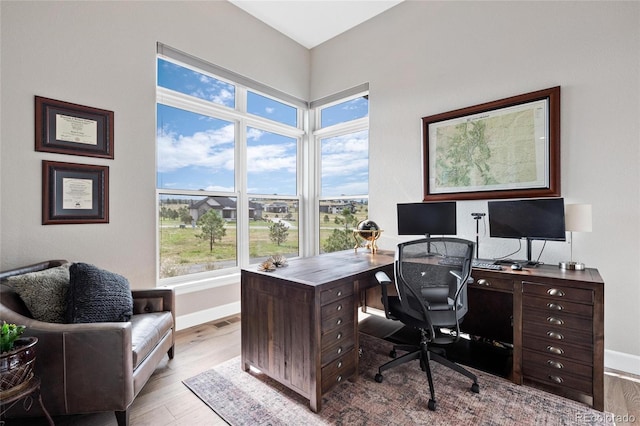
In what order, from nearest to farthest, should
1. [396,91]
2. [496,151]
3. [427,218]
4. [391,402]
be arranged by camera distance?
[391,402]
[496,151]
[427,218]
[396,91]

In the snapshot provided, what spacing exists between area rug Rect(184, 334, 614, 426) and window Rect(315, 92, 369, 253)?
2142mm

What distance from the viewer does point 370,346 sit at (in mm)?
2723

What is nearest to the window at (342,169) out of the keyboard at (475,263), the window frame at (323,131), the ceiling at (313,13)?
the window frame at (323,131)

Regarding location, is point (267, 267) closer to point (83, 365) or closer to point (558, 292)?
point (83, 365)

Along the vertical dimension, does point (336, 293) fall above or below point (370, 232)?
below

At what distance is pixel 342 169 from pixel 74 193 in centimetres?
295

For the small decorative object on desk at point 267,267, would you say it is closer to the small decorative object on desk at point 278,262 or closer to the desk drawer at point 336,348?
the small decorative object on desk at point 278,262

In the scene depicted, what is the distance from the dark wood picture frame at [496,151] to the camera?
2541 millimetres

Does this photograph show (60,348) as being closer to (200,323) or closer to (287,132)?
(200,323)

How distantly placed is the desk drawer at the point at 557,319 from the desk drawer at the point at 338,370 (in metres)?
1.26

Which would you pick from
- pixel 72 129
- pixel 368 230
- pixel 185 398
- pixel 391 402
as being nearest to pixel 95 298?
pixel 185 398

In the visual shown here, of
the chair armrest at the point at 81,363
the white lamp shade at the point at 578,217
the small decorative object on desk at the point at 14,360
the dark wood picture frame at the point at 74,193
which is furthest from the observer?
the dark wood picture frame at the point at 74,193

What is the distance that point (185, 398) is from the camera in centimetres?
196

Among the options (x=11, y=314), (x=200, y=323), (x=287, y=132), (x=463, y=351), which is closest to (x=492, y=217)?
(x=463, y=351)
